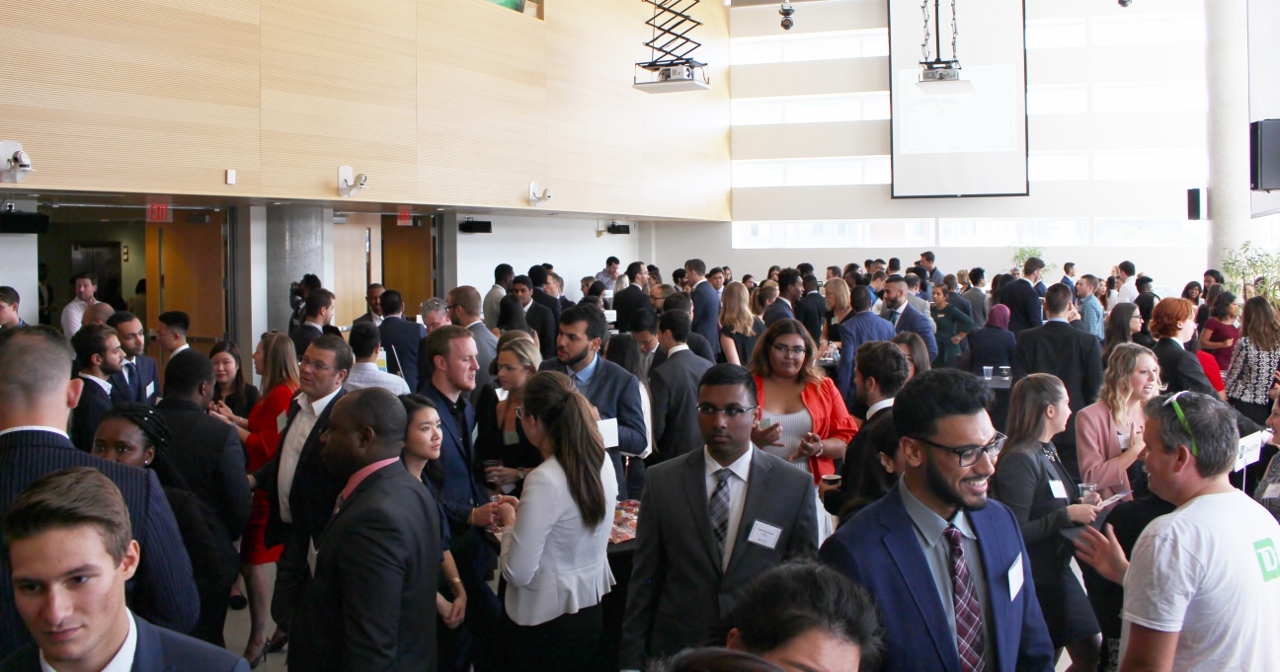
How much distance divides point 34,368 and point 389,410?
90 centimetres

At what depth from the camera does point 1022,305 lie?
31.4 feet

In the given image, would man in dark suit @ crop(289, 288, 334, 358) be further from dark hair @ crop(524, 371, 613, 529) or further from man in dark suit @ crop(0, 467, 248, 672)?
man in dark suit @ crop(0, 467, 248, 672)

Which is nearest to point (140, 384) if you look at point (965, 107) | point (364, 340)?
point (364, 340)

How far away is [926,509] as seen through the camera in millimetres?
2143

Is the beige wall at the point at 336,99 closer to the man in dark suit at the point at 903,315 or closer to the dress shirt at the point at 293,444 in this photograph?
the dress shirt at the point at 293,444

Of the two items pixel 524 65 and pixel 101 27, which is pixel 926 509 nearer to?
pixel 101 27

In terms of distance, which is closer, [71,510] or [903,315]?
[71,510]

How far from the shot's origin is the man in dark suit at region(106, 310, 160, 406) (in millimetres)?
5609

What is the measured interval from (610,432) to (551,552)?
1.08m

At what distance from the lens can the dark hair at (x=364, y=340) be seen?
16.7 ft

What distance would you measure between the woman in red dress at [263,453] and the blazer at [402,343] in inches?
85.9

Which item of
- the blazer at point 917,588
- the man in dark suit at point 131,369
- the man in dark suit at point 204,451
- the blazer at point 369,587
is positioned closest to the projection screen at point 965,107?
the man in dark suit at point 131,369

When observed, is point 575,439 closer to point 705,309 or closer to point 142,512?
point 142,512

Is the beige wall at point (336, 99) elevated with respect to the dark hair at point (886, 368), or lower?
elevated
